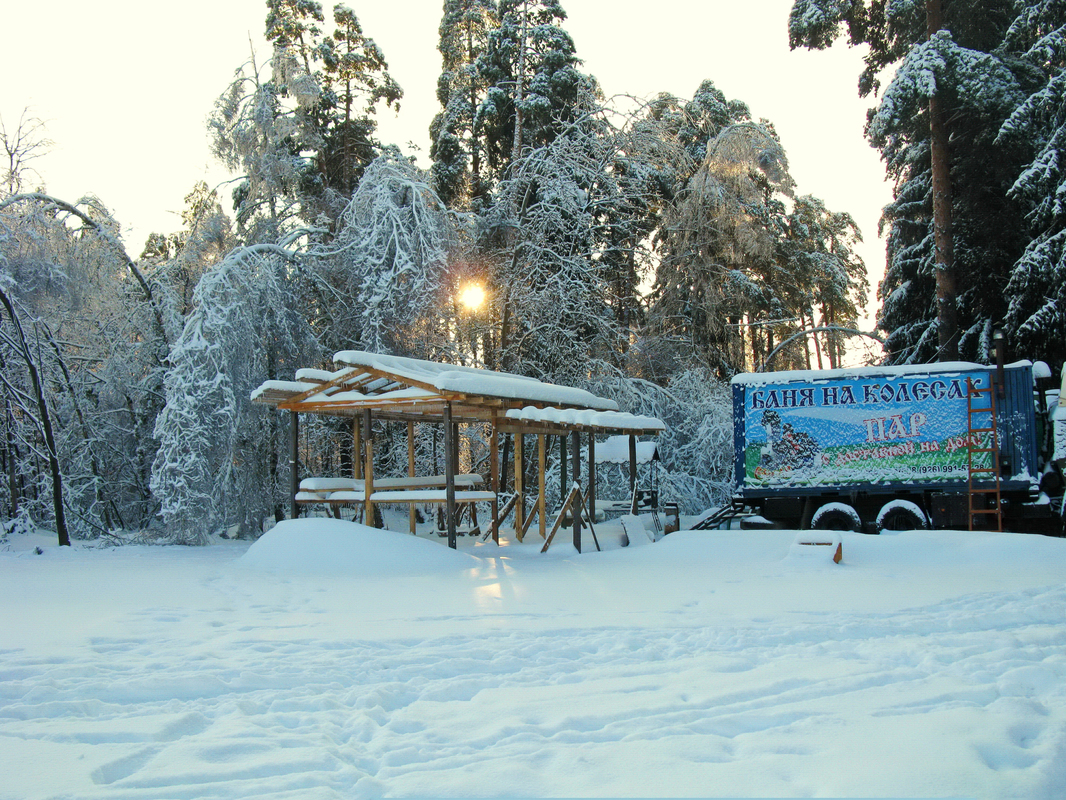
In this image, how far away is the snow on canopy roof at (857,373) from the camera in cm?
1292

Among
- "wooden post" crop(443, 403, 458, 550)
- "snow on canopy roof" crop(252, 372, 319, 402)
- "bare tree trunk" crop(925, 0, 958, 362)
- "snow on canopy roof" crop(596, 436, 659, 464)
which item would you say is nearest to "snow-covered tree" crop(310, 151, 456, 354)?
"snow on canopy roof" crop(252, 372, 319, 402)

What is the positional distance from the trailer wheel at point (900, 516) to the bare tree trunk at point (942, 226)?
5.48 meters

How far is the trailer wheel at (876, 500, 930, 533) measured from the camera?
1301cm

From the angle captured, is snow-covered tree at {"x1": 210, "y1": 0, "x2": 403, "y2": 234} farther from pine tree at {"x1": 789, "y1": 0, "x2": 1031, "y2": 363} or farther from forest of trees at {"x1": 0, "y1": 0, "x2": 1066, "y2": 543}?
pine tree at {"x1": 789, "y1": 0, "x2": 1031, "y2": 363}

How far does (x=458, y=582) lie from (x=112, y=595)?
12.0 feet

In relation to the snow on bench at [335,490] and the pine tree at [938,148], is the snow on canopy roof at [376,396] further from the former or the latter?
the pine tree at [938,148]

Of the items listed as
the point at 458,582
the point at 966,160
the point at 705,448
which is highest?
the point at 966,160

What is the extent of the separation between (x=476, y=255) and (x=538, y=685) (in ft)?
51.2

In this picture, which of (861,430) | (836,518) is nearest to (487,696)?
(836,518)

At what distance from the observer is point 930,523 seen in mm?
12953

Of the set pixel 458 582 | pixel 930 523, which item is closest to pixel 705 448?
pixel 930 523

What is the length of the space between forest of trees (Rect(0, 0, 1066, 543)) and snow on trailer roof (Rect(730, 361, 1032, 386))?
4252 millimetres

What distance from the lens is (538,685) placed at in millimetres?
4938

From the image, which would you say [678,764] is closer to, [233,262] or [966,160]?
[233,262]
